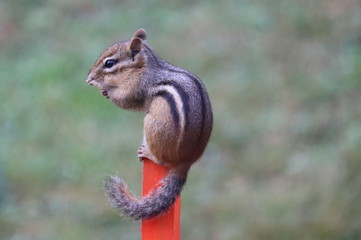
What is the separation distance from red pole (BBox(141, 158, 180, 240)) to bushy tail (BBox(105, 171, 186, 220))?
0.7 inches

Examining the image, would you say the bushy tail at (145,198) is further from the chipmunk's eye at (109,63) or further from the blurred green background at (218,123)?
the blurred green background at (218,123)

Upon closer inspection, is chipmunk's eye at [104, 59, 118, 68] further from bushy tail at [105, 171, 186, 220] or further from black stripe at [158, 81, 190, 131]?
bushy tail at [105, 171, 186, 220]

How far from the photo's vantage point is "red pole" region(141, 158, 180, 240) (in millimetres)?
2516

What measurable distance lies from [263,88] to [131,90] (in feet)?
13.3

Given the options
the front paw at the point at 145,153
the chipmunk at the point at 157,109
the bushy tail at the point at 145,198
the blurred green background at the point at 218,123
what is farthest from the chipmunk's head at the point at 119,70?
the blurred green background at the point at 218,123

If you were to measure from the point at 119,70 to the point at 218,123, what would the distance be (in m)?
3.56

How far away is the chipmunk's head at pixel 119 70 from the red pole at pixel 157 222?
47cm

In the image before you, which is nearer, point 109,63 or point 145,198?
point 145,198

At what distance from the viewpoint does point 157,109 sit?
9.25 feet

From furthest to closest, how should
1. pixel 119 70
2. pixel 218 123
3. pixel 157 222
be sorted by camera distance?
pixel 218 123 < pixel 119 70 < pixel 157 222

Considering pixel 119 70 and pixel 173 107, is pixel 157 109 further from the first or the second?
pixel 119 70

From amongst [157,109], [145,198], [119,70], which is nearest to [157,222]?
[145,198]

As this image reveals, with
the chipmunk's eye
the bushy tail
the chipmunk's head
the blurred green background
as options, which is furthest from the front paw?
the blurred green background

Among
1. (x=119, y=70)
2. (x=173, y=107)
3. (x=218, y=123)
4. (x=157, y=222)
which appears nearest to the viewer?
(x=157, y=222)
